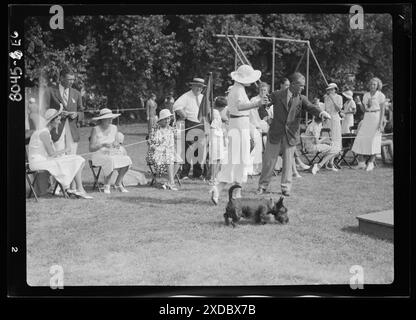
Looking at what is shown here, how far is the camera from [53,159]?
251 inches

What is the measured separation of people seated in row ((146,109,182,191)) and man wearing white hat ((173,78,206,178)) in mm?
81

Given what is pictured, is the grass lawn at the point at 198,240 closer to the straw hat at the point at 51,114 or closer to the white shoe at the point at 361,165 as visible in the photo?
the white shoe at the point at 361,165

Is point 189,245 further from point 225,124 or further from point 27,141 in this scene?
point 27,141

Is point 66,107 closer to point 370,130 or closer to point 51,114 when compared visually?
point 51,114

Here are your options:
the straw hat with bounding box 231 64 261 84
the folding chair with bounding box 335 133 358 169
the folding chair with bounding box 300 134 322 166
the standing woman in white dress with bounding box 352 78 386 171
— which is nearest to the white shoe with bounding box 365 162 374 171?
the standing woman in white dress with bounding box 352 78 386 171

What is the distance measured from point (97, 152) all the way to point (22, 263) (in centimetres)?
106

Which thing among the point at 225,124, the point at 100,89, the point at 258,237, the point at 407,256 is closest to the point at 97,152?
the point at 100,89

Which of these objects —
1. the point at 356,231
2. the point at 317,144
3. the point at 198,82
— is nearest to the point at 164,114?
the point at 198,82

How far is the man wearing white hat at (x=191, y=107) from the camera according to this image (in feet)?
20.3

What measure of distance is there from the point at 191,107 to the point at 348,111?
1204 mm

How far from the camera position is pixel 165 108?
6328 mm

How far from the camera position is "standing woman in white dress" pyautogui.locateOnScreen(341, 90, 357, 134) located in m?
6.29

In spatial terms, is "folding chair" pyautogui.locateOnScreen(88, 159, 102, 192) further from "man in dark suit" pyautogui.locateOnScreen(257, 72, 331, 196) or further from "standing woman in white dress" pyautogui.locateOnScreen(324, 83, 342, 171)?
"standing woman in white dress" pyautogui.locateOnScreen(324, 83, 342, 171)

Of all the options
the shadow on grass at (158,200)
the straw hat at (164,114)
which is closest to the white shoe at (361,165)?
the shadow on grass at (158,200)
